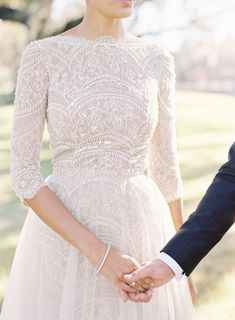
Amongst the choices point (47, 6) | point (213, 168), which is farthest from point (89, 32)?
point (47, 6)

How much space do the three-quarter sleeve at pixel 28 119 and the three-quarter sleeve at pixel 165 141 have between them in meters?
0.44

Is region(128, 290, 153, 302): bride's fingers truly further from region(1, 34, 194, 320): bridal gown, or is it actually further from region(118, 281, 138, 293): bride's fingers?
region(1, 34, 194, 320): bridal gown

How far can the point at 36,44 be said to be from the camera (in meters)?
2.18

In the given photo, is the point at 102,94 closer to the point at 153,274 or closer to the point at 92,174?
the point at 92,174

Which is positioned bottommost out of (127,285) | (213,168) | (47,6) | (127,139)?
(47,6)

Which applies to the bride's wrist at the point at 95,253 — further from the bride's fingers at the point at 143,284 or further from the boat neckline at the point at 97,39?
the boat neckline at the point at 97,39

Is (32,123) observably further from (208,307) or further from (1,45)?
(1,45)

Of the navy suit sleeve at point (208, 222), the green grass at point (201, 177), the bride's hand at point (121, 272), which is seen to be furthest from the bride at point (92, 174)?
the green grass at point (201, 177)

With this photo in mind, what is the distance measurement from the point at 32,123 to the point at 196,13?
13698mm

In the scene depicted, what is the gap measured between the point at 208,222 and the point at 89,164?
1.57ft

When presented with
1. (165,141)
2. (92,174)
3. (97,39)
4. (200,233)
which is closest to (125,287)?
(200,233)

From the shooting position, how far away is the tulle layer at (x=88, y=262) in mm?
2184

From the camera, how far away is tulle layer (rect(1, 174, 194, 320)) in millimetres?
2184

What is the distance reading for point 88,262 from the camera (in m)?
2.18
